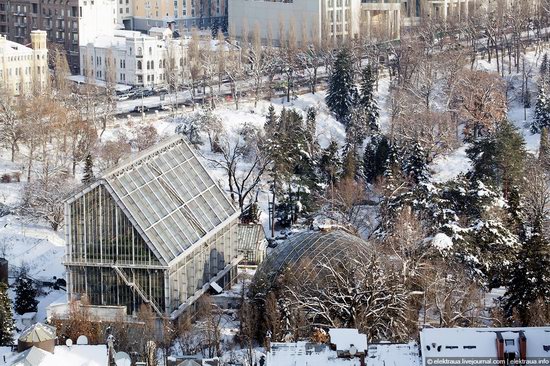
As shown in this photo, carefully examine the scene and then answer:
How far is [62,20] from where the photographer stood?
110 metres

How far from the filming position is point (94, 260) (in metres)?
51.3

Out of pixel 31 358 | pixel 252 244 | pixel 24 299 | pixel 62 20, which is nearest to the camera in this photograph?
pixel 31 358

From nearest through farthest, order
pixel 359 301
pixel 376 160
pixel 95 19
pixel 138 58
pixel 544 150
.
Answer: pixel 359 301 < pixel 376 160 < pixel 544 150 < pixel 138 58 < pixel 95 19

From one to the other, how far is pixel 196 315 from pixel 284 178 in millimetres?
17736

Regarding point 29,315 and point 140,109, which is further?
point 140,109

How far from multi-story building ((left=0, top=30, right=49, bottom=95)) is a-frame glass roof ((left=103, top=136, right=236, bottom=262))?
1503 inches

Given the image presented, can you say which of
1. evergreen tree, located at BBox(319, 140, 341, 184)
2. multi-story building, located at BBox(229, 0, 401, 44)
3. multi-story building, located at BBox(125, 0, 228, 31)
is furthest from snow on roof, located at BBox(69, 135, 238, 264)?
multi-story building, located at BBox(125, 0, 228, 31)

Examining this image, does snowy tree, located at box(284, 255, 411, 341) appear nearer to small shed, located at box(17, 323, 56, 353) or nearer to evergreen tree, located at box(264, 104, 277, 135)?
small shed, located at box(17, 323, 56, 353)

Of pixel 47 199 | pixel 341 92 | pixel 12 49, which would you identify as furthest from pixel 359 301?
pixel 12 49

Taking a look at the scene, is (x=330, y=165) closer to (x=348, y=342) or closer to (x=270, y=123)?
(x=270, y=123)

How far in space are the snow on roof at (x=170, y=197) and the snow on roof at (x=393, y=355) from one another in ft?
40.2

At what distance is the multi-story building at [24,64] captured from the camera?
307ft

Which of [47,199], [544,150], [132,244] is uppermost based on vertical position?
[544,150]

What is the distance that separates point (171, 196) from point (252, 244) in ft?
26.0
